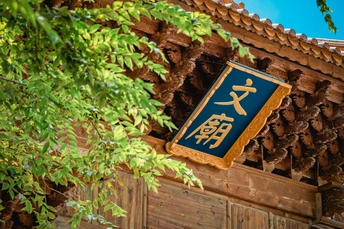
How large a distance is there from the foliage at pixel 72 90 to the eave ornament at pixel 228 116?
6.14 feet

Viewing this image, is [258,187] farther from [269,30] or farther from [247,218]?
[269,30]

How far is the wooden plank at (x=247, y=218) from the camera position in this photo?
8828 millimetres

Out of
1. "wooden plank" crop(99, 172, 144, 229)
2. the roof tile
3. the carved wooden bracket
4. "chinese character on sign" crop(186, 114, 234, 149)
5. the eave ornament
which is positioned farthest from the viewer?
the carved wooden bracket

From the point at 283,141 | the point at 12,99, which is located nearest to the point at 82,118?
the point at 12,99

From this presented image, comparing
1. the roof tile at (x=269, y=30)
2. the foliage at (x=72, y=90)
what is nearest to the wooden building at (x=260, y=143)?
the roof tile at (x=269, y=30)

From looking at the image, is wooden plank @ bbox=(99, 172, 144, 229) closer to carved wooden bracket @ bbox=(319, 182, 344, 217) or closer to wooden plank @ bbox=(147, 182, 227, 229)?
wooden plank @ bbox=(147, 182, 227, 229)

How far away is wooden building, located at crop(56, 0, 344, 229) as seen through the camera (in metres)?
8.09

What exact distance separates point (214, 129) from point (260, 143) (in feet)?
2.86

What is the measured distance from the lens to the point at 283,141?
30.0ft

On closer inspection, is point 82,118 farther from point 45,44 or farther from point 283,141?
point 283,141

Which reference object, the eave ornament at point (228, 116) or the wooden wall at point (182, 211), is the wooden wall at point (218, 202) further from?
the eave ornament at point (228, 116)

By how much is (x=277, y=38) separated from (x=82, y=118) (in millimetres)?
2826

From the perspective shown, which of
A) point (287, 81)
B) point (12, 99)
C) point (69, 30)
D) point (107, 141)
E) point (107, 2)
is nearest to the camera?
point (69, 30)

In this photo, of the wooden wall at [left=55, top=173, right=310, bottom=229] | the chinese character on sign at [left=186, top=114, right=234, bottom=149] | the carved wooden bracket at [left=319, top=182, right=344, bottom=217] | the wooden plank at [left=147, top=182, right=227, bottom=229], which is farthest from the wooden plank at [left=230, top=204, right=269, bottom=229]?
the carved wooden bracket at [left=319, top=182, right=344, bottom=217]
